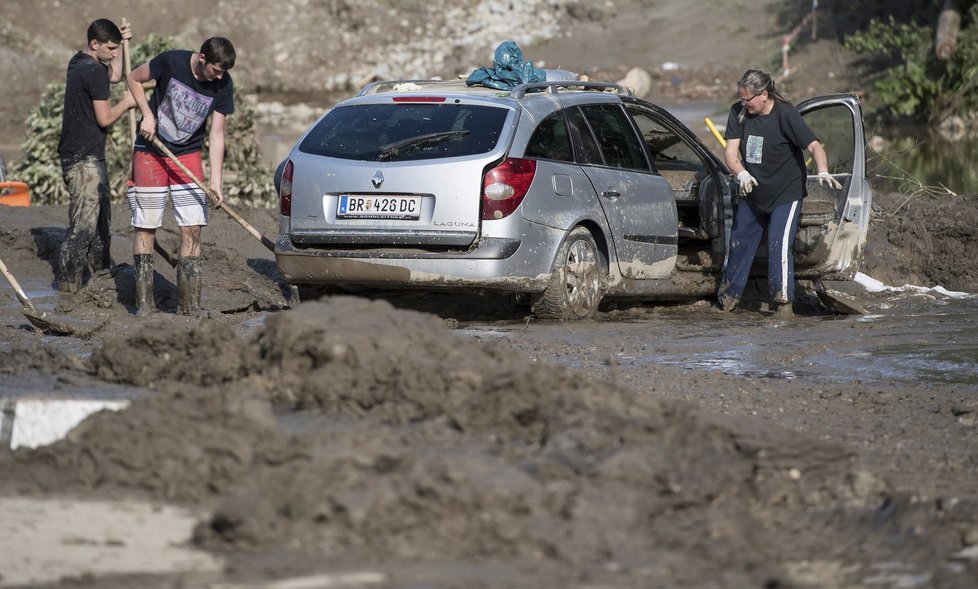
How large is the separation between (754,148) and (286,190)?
3439 millimetres

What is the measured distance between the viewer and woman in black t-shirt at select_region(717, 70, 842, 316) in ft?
30.7

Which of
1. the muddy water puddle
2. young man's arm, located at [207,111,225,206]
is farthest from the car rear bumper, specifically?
young man's arm, located at [207,111,225,206]

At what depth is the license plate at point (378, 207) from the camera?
26.4 feet

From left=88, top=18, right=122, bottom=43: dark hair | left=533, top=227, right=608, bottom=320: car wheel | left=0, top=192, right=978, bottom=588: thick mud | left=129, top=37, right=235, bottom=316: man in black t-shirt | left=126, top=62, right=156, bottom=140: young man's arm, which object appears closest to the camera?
left=0, top=192, right=978, bottom=588: thick mud

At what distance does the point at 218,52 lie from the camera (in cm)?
856

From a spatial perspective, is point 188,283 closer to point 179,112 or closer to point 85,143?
point 179,112

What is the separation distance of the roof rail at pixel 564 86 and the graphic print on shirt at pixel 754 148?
3.20 ft

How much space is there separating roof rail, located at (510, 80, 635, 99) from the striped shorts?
2326 mm

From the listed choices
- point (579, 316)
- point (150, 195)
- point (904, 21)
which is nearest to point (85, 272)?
point (150, 195)

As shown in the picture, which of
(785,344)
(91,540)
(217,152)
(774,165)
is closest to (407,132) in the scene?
(217,152)

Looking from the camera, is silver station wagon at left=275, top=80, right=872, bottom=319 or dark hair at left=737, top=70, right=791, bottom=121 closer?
silver station wagon at left=275, top=80, right=872, bottom=319

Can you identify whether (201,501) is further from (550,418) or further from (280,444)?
(550,418)

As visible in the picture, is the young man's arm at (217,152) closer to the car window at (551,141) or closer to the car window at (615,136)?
the car window at (551,141)

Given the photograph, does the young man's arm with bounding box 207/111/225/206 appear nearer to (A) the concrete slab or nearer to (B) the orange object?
(A) the concrete slab
